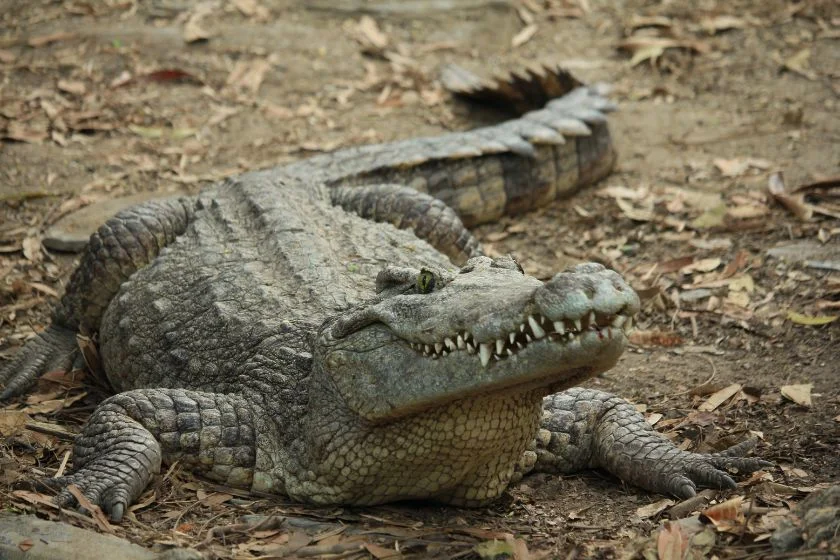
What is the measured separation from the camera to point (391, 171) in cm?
646

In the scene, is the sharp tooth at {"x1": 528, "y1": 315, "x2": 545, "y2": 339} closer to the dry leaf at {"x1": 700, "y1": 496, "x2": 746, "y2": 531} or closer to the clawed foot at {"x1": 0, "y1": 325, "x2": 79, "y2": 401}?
the dry leaf at {"x1": 700, "y1": 496, "x2": 746, "y2": 531}

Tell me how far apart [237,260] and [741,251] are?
3.06m

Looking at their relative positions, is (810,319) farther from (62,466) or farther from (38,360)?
(38,360)

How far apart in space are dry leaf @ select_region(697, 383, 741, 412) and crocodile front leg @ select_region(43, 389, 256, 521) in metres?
2.04

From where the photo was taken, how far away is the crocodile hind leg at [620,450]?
13.2 feet

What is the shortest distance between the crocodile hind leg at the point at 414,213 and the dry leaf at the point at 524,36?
4180mm

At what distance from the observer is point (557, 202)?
24.0 ft

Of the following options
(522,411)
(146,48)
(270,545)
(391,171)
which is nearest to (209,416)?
(270,545)

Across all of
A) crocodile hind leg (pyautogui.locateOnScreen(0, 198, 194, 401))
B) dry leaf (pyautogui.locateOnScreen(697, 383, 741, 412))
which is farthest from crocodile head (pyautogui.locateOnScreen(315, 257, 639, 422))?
crocodile hind leg (pyautogui.locateOnScreen(0, 198, 194, 401))

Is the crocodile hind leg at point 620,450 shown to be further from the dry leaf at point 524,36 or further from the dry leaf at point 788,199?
the dry leaf at point 524,36

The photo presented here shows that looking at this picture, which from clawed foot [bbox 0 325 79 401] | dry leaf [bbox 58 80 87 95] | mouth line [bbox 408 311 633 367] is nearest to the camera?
mouth line [bbox 408 311 633 367]

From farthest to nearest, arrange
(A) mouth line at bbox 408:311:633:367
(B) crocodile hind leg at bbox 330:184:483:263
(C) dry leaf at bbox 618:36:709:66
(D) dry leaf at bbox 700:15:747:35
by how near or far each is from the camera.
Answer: (D) dry leaf at bbox 700:15:747:35 < (C) dry leaf at bbox 618:36:709:66 < (B) crocodile hind leg at bbox 330:184:483:263 < (A) mouth line at bbox 408:311:633:367

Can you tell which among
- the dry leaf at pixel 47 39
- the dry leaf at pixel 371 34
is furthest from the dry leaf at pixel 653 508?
the dry leaf at pixel 47 39

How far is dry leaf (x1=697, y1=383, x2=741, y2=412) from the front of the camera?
15.4 feet
